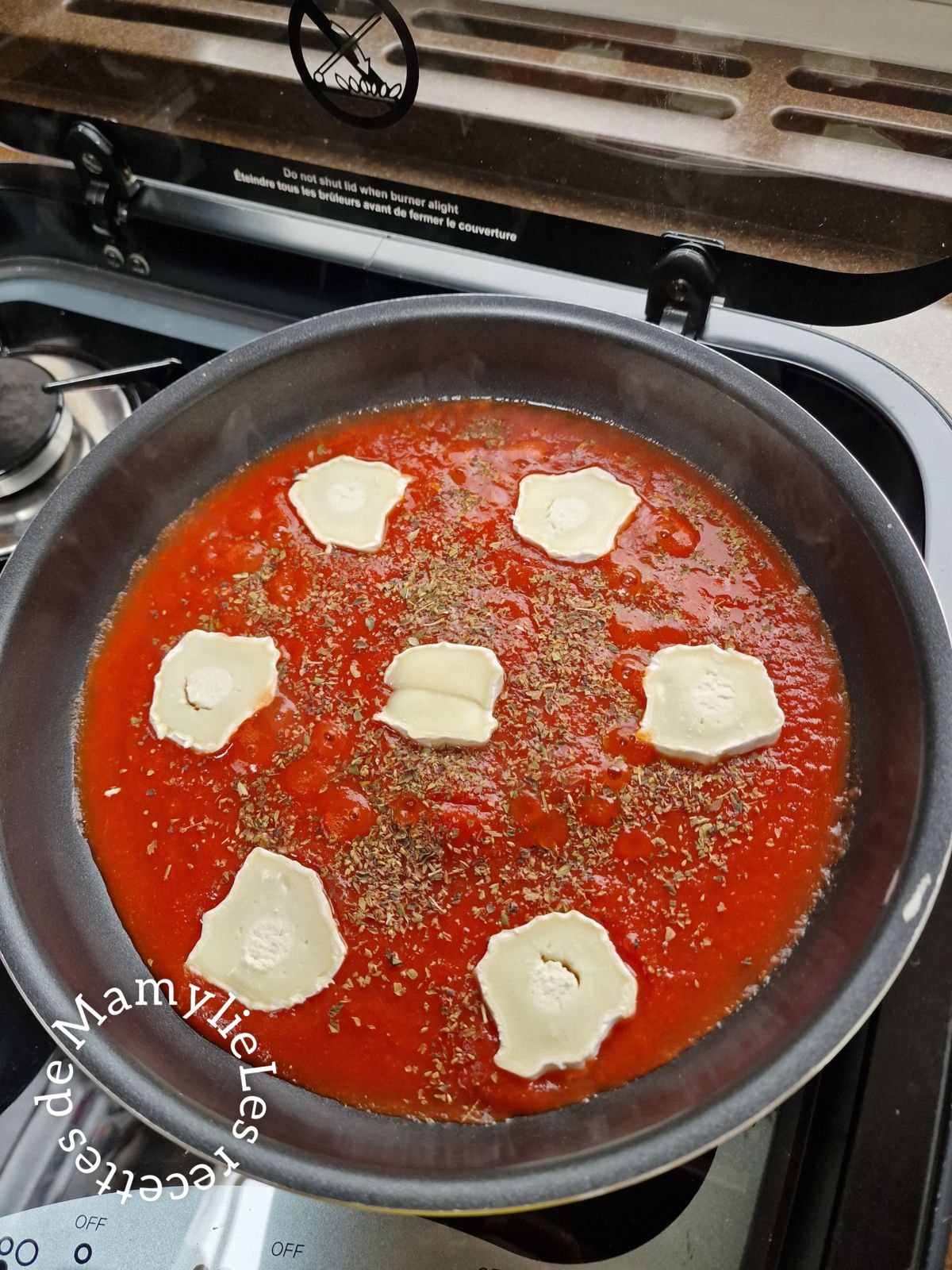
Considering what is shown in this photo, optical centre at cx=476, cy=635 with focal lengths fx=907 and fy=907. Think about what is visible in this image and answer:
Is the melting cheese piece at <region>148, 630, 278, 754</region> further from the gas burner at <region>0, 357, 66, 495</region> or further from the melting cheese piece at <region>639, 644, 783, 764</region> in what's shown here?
the melting cheese piece at <region>639, 644, 783, 764</region>

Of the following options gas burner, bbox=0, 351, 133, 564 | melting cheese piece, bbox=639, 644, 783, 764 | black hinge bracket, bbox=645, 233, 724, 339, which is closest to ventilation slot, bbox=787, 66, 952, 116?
black hinge bracket, bbox=645, 233, 724, 339

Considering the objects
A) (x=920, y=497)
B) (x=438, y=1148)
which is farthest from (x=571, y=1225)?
(x=920, y=497)

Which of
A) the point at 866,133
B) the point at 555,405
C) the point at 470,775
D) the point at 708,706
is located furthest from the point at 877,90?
the point at 470,775

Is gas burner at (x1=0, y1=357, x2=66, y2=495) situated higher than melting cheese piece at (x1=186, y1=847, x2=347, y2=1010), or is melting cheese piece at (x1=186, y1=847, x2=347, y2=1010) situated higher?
gas burner at (x1=0, y1=357, x2=66, y2=495)

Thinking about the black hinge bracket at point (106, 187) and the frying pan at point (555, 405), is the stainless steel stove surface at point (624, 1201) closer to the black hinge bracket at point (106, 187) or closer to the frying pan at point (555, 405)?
the frying pan at point (555, 405)

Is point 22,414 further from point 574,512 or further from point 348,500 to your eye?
point 574,512

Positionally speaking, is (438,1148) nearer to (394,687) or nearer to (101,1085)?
(101,1085)
